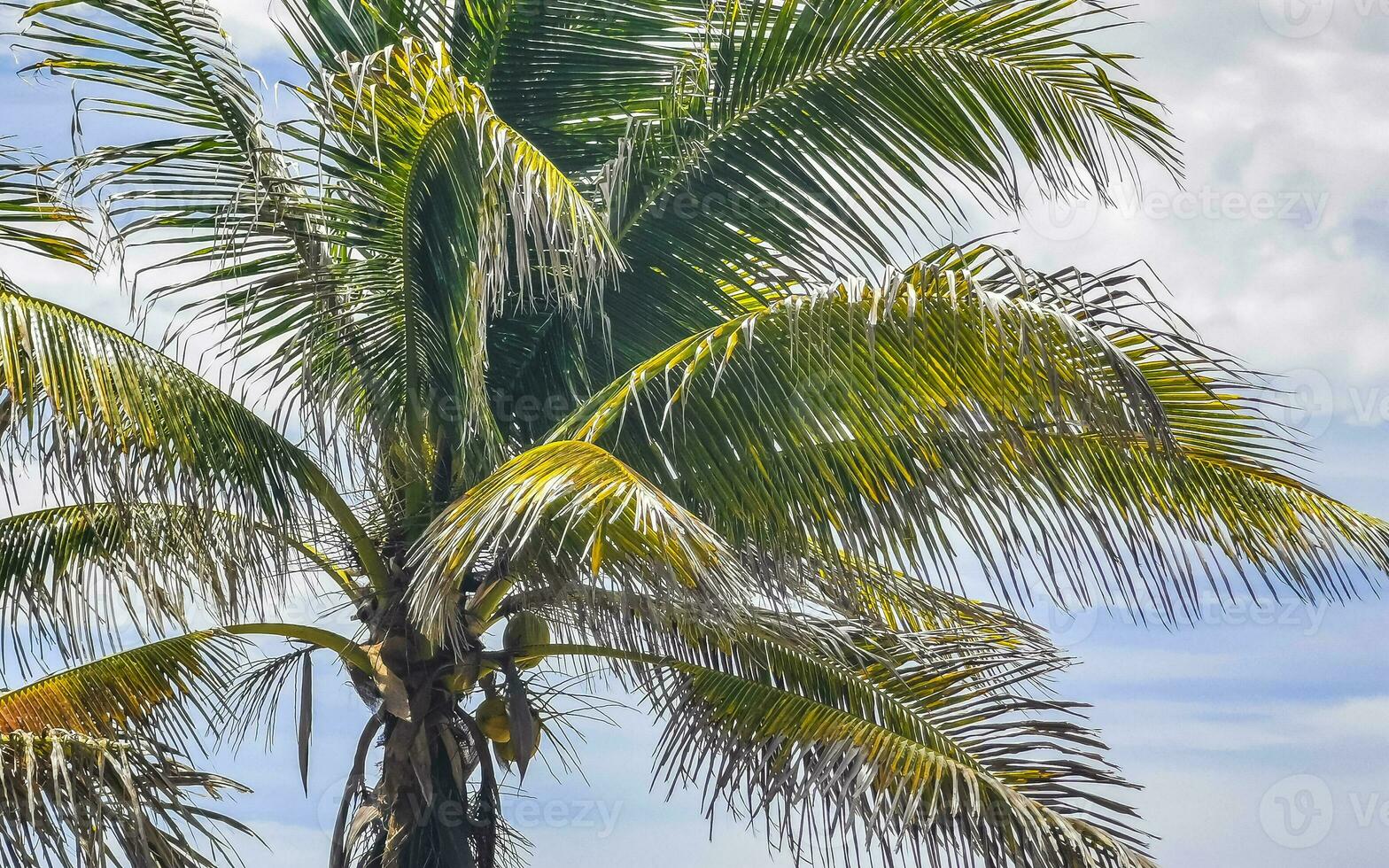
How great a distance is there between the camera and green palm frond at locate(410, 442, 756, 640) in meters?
3.96

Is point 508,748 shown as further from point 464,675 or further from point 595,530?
point 595,530

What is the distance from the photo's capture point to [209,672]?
6773 mm

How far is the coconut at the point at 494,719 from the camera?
6141mm

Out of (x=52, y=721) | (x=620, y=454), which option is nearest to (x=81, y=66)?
(x=620, y=454)

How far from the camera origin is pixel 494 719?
20.2 feet

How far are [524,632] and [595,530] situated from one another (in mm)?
2462

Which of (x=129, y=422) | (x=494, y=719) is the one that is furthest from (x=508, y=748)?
(x=129, y=422)

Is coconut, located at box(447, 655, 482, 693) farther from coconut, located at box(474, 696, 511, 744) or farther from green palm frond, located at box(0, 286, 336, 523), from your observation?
green palm frond, located at box(0, 286, 336, 523)

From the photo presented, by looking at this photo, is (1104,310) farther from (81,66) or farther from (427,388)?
(81,66)

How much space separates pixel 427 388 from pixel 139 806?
6.70ft

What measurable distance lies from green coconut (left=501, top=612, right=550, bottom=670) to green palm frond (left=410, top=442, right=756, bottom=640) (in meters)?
1.46

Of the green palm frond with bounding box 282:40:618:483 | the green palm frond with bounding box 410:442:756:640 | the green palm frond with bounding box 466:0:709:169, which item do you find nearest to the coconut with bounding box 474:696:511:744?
the green palm frond with bounding box 282:40:618:483

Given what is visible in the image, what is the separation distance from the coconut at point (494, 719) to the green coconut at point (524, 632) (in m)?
0.21

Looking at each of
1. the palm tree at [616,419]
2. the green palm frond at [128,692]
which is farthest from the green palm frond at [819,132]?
the green palm frond at [128,692]
